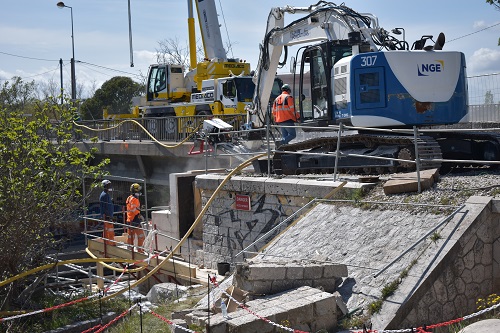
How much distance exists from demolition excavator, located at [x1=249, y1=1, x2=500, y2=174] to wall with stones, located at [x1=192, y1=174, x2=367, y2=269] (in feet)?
2.47

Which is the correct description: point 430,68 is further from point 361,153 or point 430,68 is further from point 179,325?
point 179,325

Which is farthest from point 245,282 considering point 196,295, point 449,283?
point 196,295

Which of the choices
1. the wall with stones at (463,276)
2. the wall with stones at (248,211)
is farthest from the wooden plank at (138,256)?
the wall with stones at (463,276)

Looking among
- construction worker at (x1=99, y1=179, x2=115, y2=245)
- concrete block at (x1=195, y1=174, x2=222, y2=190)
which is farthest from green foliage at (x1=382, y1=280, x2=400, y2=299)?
construction worker at (x1=99, y1=179, x2=115, y2=245)

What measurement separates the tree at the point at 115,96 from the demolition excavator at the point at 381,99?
1703 inches

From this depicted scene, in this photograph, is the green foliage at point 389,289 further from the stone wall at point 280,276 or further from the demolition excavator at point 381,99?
the demolition excavator at point 381,99

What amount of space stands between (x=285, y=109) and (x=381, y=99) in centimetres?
323

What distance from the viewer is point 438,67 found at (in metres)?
14.1

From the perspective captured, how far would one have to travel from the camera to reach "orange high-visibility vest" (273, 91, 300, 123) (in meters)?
16.8

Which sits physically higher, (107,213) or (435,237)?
(435,237)

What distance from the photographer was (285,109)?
16.8 metres

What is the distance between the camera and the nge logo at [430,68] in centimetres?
1404

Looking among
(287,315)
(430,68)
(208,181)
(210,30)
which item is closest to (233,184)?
(208,181)

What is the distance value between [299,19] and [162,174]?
12614 mm
